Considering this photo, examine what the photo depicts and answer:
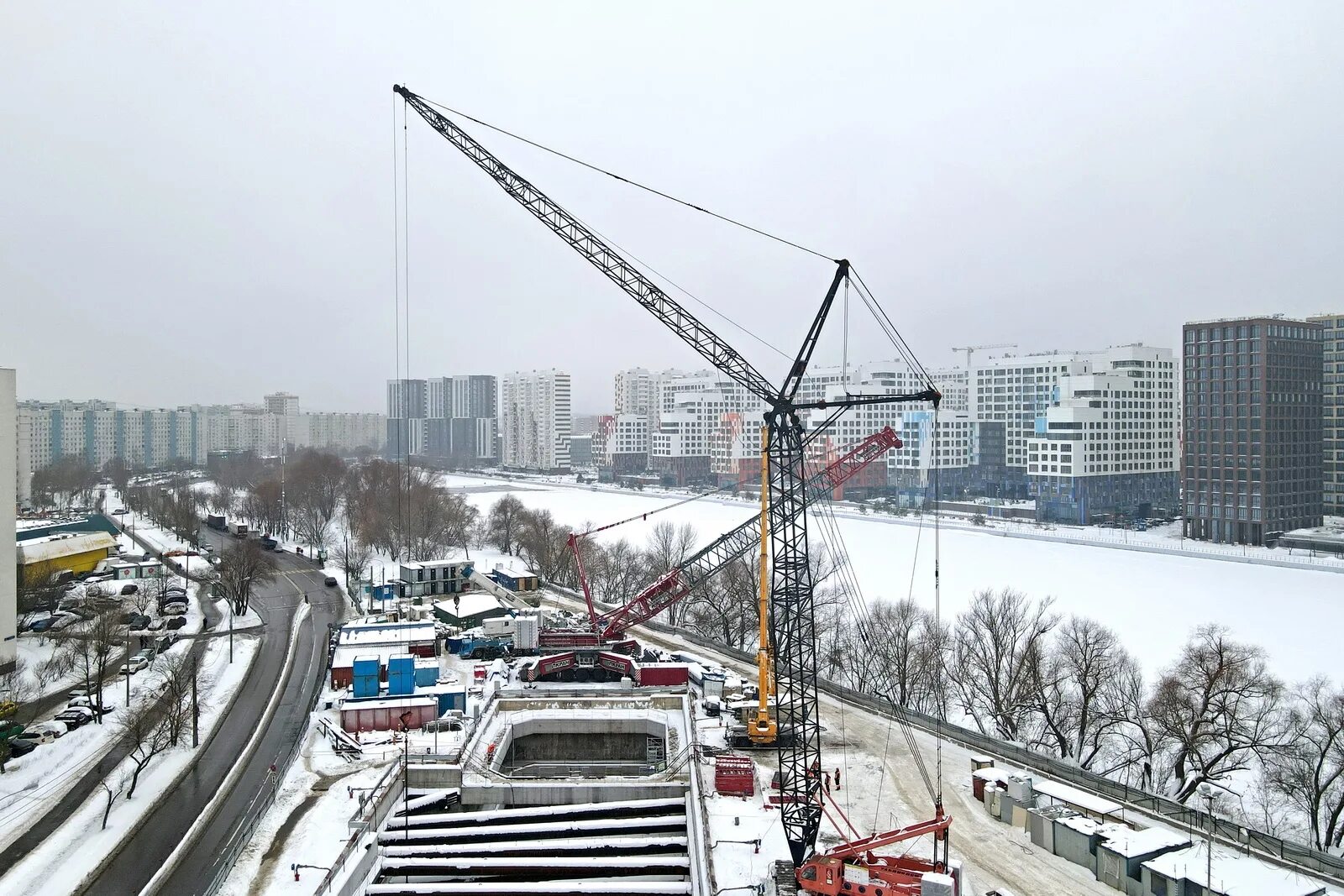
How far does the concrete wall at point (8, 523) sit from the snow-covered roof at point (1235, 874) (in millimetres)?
21284

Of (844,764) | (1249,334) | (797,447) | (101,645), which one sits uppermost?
(1249,334)

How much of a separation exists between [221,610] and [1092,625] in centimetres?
2352

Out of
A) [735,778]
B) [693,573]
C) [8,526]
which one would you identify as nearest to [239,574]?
[8,526]

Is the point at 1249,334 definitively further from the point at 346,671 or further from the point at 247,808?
the point at 247,808

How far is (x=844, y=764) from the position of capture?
1426 centimetres

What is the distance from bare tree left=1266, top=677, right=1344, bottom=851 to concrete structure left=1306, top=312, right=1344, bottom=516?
33977mm

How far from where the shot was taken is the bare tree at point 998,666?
16594 millimetres

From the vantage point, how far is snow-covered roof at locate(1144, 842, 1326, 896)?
9.76 m

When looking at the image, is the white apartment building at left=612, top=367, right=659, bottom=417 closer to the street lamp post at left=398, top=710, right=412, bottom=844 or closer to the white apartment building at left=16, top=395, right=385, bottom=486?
the white apartment building at left=16, top=395, right=385, bottom=486

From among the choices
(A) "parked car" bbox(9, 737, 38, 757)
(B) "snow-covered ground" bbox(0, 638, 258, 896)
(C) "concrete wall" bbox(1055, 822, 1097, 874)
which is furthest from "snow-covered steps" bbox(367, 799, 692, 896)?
(A) "parked car" bbox(9, 737, 38, 757)

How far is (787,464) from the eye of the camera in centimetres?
1499

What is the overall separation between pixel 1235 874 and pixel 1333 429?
134 feet

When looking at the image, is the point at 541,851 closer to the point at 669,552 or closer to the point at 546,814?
the point at 546,814

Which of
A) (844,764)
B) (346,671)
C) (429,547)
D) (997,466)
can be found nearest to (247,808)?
(346,671)
